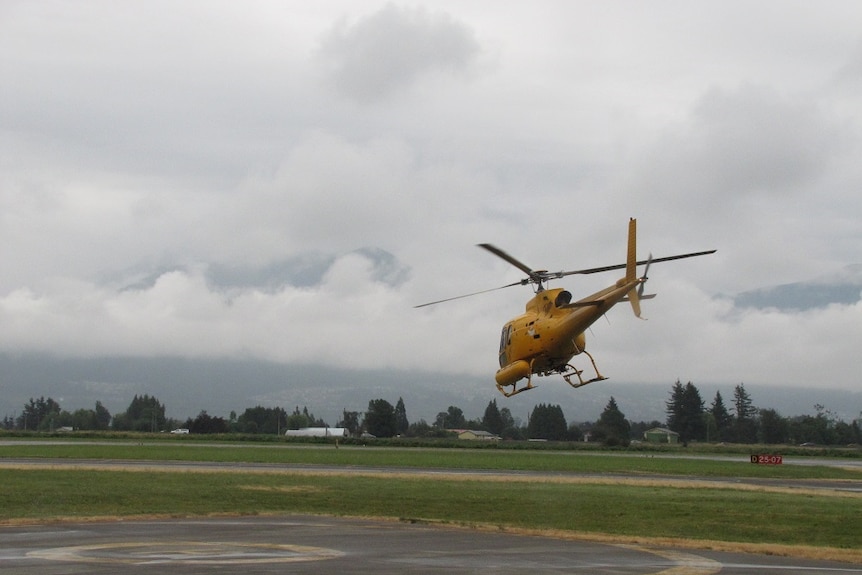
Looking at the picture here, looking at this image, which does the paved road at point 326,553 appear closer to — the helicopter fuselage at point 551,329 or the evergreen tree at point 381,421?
the helicopter fuselage at point 551,329

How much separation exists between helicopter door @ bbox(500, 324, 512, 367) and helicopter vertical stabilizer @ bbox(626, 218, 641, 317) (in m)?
6.28

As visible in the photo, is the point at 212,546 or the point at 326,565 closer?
the point at 326,565

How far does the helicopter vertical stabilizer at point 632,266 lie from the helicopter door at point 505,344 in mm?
6277

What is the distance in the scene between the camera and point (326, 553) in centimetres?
2528

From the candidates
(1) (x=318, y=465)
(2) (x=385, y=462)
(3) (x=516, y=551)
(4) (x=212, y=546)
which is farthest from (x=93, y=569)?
(2) (x=385, y=462)

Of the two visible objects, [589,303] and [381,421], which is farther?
[381,421]

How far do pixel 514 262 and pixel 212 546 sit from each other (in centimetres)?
2003

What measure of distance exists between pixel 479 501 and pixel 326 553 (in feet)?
62.9

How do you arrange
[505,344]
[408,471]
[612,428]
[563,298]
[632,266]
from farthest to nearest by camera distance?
[612,428]
[408,471]
[505,344]
[563,298]
[632,266]

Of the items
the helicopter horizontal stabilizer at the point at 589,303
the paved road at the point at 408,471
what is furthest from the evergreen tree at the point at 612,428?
the helicopter horizontal stabilizer at the point at 589,303

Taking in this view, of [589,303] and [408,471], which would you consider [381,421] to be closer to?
[408,471]

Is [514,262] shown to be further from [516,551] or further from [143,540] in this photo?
[143,540]

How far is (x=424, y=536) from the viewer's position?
2975 centimetres

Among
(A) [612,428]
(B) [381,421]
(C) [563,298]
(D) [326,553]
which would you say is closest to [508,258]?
(C) [563,298]
